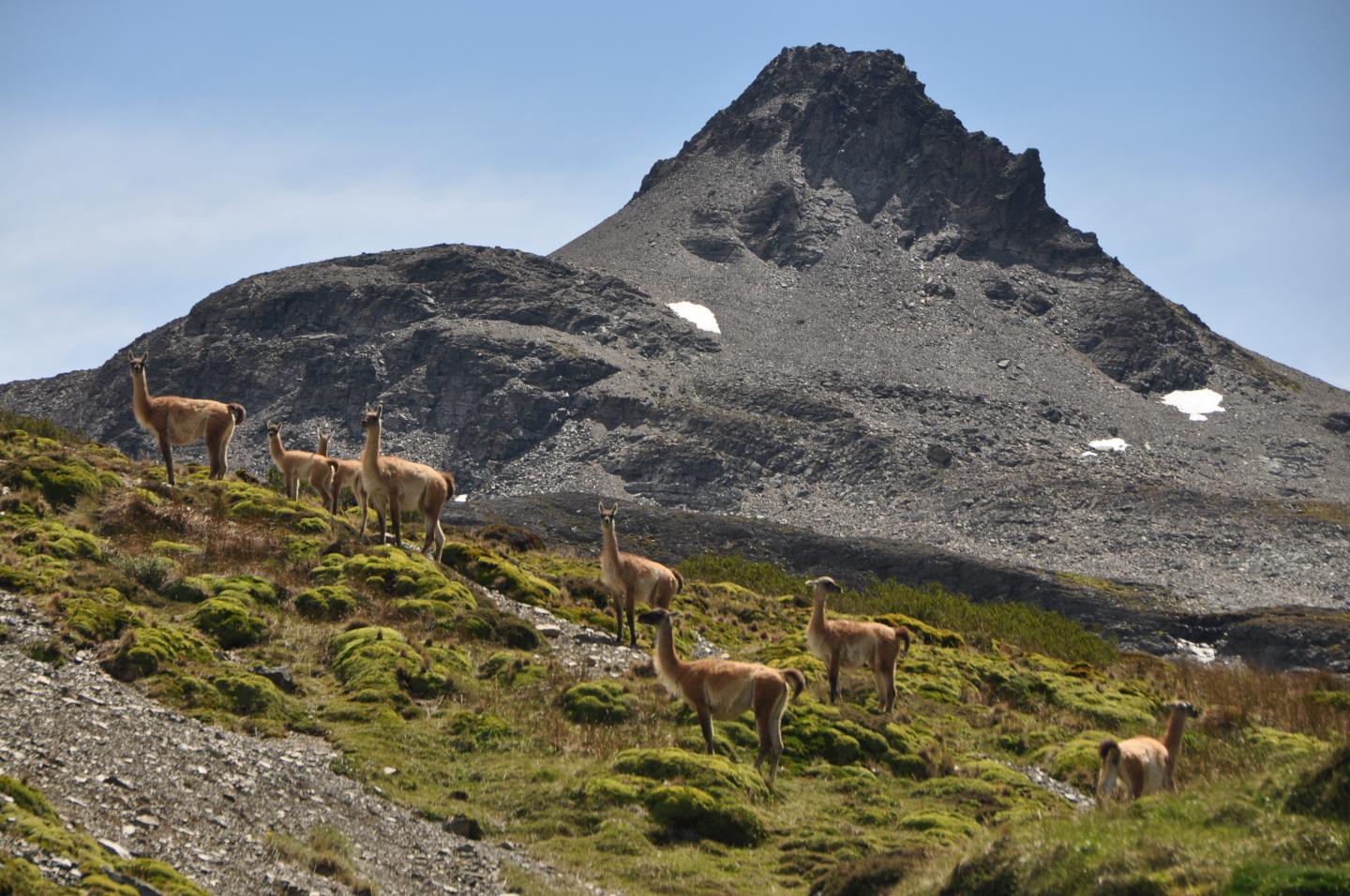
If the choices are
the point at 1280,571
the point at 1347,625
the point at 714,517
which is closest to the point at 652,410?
the point at 714,517

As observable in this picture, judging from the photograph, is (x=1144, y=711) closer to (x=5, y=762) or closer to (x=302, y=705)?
(x=302, y=705)

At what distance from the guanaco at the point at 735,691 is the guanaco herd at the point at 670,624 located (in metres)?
0.01

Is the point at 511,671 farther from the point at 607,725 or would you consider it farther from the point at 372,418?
the point at 372,418

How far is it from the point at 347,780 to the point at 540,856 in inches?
120

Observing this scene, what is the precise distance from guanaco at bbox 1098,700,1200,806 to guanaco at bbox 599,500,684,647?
42.2 feet

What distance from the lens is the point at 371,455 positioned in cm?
2939

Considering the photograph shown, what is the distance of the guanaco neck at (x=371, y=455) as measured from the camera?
28.9m

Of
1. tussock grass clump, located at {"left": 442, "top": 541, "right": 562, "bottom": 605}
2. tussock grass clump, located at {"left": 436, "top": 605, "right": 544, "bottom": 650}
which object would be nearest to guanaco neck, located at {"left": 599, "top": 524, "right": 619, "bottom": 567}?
tussock grass clump, located at {"left": 436, "top": 605, "right": 544, "bottom": 650}

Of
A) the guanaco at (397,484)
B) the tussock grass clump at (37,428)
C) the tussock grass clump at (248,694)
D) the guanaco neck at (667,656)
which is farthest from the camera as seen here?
the tussock grass clump at (37,428)

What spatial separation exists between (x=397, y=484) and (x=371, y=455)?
115 cm

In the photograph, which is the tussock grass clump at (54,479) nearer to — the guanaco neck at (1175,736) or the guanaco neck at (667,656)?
the guanaco neck at (667,656)

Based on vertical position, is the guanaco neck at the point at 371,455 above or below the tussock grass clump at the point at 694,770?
above

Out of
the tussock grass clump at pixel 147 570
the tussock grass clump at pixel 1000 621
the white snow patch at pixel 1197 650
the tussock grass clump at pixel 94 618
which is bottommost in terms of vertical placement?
the white snow patch at pixel 1197 650

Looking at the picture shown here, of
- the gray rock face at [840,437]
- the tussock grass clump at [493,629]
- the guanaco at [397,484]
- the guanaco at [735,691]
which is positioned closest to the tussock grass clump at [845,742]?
the guanaco at [735,691]
